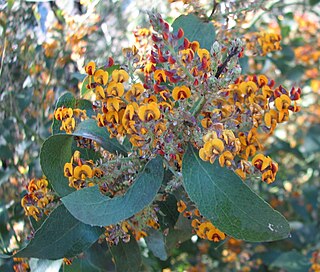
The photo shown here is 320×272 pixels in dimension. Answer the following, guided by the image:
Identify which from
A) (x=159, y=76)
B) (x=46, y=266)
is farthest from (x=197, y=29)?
(x=46, y=266)

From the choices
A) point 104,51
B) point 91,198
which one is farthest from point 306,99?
point 91,198

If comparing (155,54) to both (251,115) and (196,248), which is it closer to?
(251,115)

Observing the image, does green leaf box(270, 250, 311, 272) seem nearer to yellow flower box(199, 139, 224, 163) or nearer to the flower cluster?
the flower cluster

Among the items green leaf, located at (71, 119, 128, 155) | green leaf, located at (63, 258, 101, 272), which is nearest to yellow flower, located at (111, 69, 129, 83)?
green leaf, located at (71, 119, 128, 155)

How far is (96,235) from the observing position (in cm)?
105

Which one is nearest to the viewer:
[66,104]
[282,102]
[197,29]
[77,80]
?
[282,102]

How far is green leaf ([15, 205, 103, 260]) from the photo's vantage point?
103 centimetres

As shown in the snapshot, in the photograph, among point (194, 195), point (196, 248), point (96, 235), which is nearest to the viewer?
point (194, 195)

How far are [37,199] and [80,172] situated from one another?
160 mm

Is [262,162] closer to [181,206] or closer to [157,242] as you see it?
[181,206]

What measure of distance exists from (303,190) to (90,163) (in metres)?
1.52

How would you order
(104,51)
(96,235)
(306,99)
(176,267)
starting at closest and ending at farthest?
(96,235) < (104,51) < (176,267) < (306,99)

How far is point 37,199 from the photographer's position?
107 cm

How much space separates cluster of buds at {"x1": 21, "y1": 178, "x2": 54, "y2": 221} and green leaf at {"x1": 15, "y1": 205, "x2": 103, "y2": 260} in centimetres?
6
